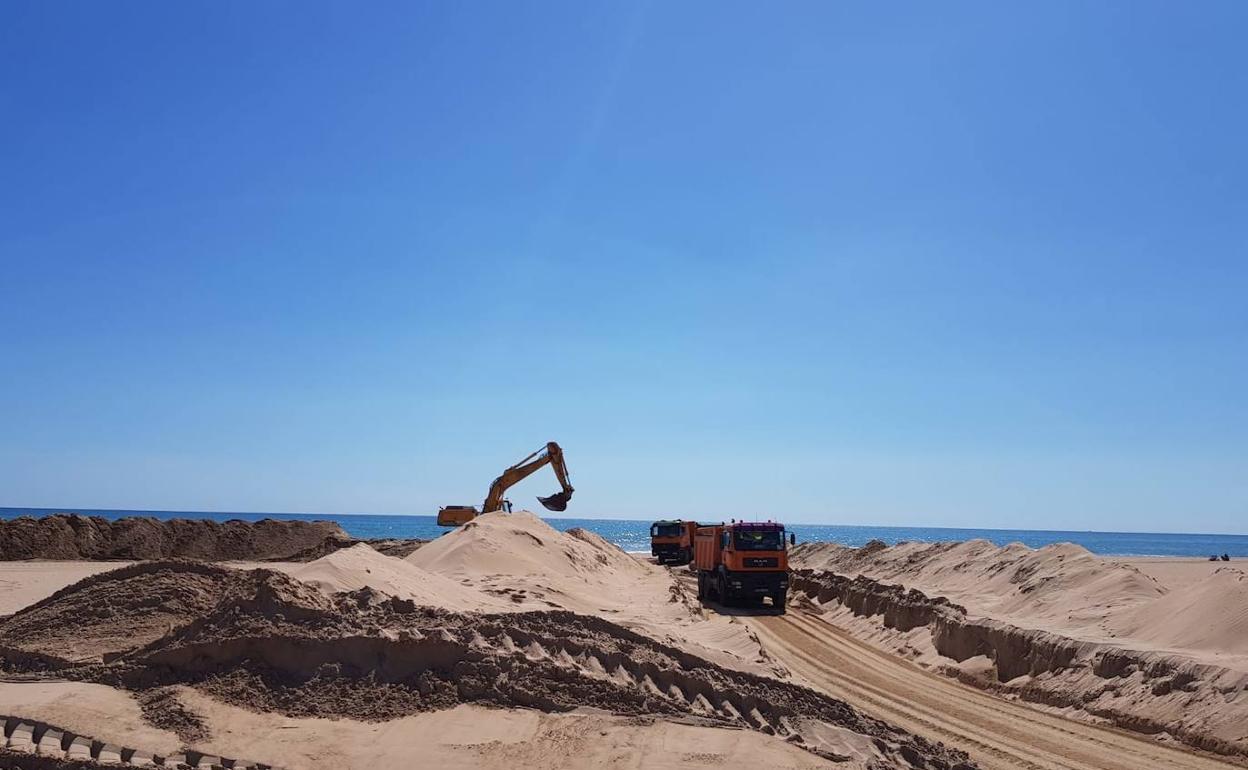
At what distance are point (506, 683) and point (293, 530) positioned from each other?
35468 millimetres

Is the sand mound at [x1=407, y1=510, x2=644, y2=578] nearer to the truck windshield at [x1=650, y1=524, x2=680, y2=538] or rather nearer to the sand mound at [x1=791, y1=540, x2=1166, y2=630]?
the sand mound at [x1=791, y1=540, x2=1166, y2=630]

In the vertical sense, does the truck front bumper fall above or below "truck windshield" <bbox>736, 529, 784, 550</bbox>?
below

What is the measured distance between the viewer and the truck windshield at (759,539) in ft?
80.7

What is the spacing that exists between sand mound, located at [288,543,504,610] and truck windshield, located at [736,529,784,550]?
9.71 metres

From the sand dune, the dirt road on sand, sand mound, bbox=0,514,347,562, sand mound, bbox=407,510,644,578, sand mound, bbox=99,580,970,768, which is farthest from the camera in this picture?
sand mound, bbox=0,514,347,562

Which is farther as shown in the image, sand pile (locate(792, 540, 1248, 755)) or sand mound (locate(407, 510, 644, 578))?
sand mound (locate(407, 510, 644, 578))

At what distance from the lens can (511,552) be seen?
77.0ft

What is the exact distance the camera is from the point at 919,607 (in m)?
20.7

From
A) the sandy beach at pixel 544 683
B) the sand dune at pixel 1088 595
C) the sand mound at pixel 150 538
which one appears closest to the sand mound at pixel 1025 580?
the sand dune at pixel 1088 595

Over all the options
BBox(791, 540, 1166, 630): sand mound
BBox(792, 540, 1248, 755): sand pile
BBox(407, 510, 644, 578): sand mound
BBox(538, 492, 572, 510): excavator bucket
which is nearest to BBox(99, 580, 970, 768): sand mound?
BBox(792, 540, 1248, 755): sand pile

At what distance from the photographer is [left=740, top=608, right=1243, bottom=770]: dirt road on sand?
1012 centimetres

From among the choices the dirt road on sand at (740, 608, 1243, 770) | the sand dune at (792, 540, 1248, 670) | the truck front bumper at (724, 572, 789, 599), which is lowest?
the dirt road on sand at (740, 608, 1243, 770)

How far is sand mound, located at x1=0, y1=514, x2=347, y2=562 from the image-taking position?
33938mm

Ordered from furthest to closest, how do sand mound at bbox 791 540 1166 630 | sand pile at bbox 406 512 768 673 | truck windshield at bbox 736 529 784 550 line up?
truck windshield at bbox 736 529 784 550
sand mound at bbox 791 540 1166 630
sand pile at bbox 406 512 768 673
